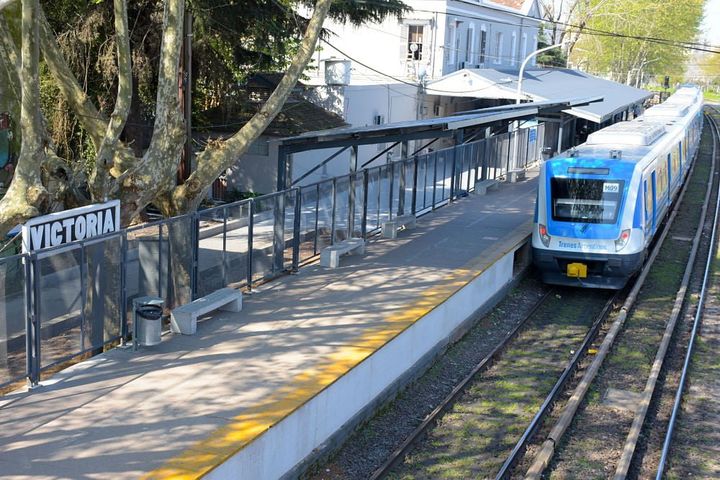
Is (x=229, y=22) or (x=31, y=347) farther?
(x=229, y=22)

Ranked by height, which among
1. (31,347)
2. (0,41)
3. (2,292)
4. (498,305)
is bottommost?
(498,305)

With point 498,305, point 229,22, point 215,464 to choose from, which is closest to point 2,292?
point 215,464

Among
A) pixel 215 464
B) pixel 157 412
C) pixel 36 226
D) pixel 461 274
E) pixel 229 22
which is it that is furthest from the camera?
pixel 229 22

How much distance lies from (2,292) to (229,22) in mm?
11498

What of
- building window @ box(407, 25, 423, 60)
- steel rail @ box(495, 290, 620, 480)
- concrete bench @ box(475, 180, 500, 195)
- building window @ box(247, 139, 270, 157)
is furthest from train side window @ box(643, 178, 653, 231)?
building window @ box(407, 25, 423, 60)

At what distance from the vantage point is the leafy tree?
998 centimetres

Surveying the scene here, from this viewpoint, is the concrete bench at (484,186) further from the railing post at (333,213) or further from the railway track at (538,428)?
the railway track at (538,428)

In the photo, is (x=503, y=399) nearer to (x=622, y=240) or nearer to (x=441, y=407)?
(x=441, y=407)

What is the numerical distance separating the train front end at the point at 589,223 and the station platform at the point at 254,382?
159cm

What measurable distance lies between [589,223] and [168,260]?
27.2ft

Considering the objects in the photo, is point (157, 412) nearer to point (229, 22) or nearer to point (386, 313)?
point (386, 313)

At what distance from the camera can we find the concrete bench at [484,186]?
25391 mm

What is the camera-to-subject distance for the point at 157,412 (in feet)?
28.9

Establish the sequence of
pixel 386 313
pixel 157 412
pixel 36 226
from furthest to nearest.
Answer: pixel 386 313 → pixel 36 226 → pixel 157 412
